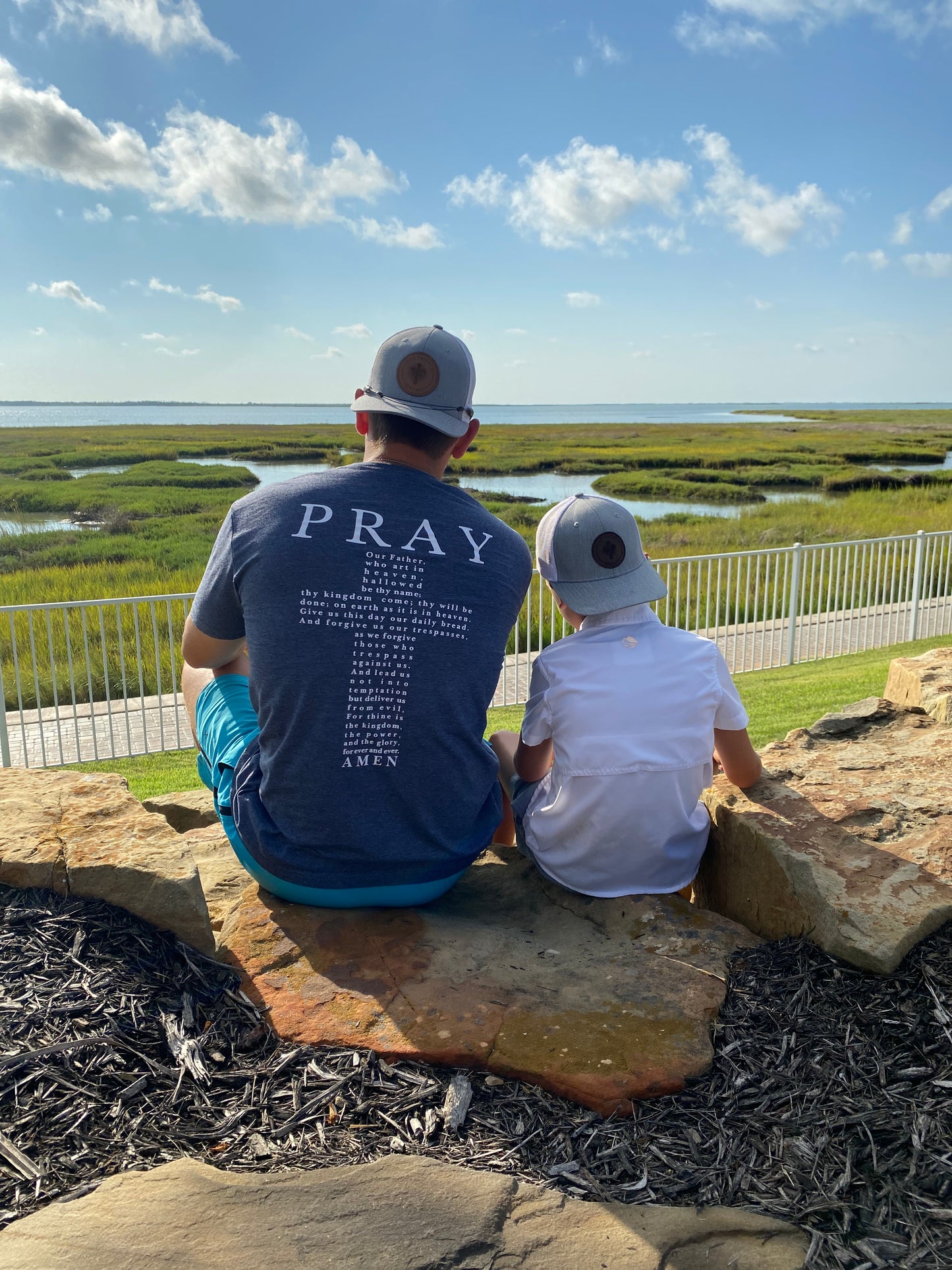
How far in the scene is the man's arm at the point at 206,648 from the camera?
2295 mm

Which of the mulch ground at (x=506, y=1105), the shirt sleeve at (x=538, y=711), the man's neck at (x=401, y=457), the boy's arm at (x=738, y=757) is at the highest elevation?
the man's neck at (x=401, y=457)

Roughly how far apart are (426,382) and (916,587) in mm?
10172

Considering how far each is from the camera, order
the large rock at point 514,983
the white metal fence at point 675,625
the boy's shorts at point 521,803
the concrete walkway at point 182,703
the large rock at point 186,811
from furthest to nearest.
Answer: the white metal fence at point 675,625, the concrete walkway at point 182,703, the large rock at point 186,811, the boy's shorts at point 521,803, the large rock at point 514,983

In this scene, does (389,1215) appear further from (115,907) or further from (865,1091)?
(115,907)

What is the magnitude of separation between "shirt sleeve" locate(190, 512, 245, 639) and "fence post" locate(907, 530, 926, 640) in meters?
10.3

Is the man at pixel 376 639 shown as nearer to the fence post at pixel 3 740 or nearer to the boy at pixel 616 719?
the boy at pixel 616 719

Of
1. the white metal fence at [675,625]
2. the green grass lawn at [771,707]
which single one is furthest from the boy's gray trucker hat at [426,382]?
the white metal fence at [675,625]

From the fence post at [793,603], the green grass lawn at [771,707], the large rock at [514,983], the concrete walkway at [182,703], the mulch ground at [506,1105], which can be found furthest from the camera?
the fence post at [793,603]

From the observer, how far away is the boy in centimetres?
219

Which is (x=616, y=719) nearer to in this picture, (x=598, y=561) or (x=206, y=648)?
(x=598, y=561)

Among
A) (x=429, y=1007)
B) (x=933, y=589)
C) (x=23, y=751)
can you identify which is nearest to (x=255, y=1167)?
(x=429, y=1007)

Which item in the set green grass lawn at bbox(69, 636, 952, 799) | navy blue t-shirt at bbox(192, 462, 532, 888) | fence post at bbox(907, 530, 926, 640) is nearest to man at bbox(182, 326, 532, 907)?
navy blue t-shirt at bbox(192, 462, 532, 888)

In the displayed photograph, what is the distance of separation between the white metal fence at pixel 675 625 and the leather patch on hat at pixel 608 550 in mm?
5388

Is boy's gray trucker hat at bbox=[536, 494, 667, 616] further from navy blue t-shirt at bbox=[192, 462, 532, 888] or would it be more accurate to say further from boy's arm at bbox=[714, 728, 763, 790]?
boy's arm at bbox=[714, 728, 763, 790]
